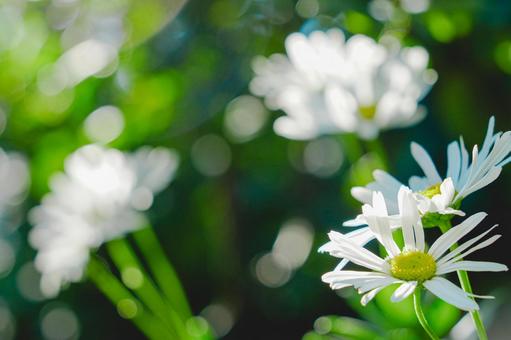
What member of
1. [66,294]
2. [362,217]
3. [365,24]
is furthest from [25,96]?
[362,217]

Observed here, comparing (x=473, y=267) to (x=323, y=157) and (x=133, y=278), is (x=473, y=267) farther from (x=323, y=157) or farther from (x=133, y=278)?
(x=323, y=157)

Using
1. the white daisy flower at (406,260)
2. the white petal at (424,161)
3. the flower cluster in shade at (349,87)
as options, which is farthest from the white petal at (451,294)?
the flower cluster in shade at (349,87)

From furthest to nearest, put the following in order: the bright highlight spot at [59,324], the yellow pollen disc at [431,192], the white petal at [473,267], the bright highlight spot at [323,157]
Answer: the bright highlight spot at [59,324] → the bright highlight spot at [323,157] → the yellow pollen disc at [431,192] → the white petal at [473,267]

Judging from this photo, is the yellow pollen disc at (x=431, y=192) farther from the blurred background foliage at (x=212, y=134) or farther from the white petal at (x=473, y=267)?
the blurred background foliage at (x=212, y=134)

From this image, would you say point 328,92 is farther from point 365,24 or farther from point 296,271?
point 296,271

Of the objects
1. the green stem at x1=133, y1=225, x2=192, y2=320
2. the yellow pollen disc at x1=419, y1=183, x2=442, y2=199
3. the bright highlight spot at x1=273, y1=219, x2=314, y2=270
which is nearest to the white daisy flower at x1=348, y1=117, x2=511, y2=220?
the yellow pollen disc at x1=419, y1=183, x2=442, y2=199

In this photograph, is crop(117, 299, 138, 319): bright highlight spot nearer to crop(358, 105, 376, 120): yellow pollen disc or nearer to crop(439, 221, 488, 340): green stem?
crop(358, 105, 376, 120): yellow pollen disc
